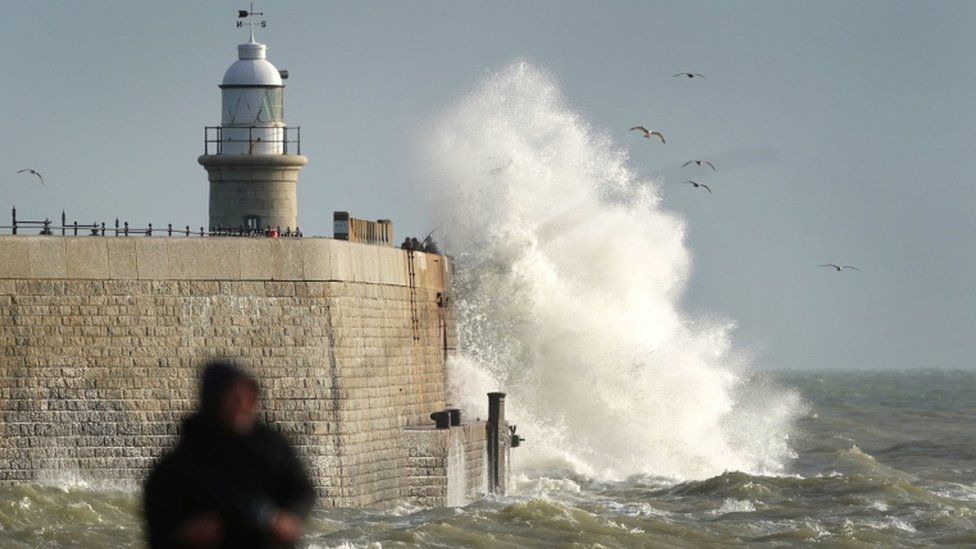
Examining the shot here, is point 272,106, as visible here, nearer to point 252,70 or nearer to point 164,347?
point 252,70

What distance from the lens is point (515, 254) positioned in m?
35.6

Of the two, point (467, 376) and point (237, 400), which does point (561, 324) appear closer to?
point (467, 376)

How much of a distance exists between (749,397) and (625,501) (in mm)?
20391

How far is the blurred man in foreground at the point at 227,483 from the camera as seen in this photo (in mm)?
5871

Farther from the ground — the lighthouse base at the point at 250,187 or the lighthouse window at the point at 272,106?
the lighthouse window at the point at 272,106

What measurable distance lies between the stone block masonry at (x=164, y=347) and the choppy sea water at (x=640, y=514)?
1.40 ft

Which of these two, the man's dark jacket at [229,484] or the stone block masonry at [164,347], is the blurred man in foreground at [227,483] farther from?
the stone block masonry at [164,347]

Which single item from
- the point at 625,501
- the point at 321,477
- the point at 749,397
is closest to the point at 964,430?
the point at 749,397

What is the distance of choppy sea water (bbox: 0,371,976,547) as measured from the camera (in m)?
19.8

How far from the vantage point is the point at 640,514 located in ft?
82.6

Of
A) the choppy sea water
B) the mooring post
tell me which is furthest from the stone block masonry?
the mooring post

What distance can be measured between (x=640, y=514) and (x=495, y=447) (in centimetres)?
267

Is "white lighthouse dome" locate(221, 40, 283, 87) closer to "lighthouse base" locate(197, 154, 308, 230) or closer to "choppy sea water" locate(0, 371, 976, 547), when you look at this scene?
"lighthouse base" locate(197, 154, 308, 230)

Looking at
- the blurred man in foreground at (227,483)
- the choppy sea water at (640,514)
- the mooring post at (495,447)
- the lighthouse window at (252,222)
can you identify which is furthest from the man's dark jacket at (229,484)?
the lighthouse window at (252,222)
